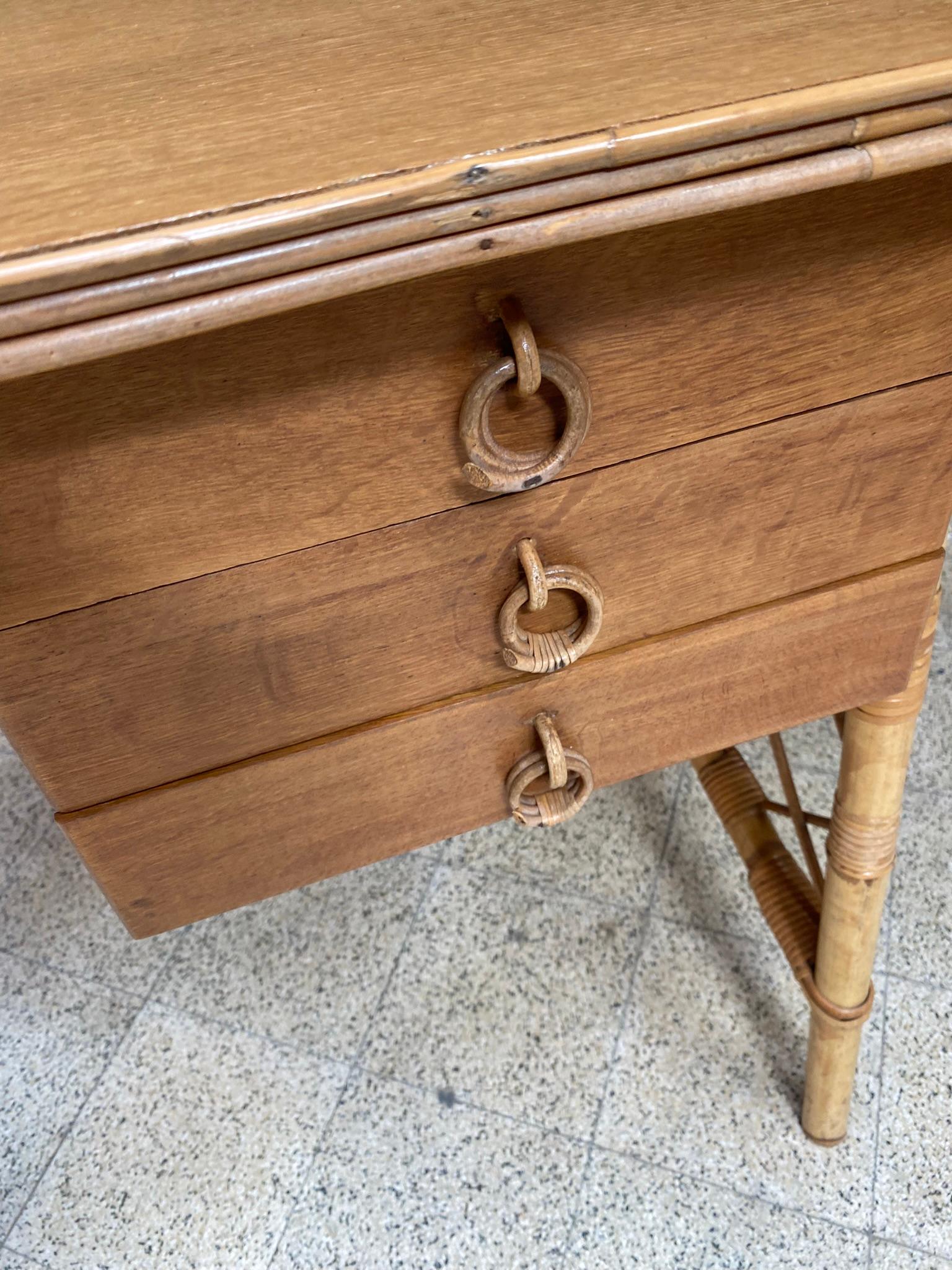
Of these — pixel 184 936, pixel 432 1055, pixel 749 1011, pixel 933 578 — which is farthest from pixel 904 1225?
pixel 184 936

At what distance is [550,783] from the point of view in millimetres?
638

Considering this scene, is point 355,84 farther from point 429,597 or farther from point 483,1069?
point 483,1069

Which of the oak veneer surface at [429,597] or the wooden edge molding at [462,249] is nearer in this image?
the wooden edge molding at [462,249]

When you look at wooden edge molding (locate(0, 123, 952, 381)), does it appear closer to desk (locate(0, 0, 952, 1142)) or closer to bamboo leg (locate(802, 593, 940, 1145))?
desk (locate(0, 0, 952, 1142))

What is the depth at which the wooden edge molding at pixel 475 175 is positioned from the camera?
342 mm

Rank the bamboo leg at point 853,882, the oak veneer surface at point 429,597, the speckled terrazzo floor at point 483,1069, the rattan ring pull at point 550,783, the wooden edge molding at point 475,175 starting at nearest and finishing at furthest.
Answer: the wooden edge molding at point 475,175 < the oak veneer surface at point 429,597 < the rattan ring pull at point 550,783 < the bamboo leg at point 853,882 < the speckled terrazzo floor at point 483,1069

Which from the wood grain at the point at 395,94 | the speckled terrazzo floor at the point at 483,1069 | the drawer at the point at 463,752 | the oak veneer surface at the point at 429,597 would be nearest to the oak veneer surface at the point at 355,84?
the wood grain at the point at 395,94

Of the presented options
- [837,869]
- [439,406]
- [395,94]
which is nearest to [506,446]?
[439,406]

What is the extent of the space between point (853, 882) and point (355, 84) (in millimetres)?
655

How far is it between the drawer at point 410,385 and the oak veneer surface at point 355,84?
5cm

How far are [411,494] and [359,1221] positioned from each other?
758 mm

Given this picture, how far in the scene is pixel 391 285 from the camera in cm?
40

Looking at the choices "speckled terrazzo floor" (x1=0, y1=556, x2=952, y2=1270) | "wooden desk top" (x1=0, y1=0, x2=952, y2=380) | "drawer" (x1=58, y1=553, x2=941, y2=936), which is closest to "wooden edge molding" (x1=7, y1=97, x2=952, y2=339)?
"wooden desk top" (x1=0, y1=0, x2=952, y2=380)

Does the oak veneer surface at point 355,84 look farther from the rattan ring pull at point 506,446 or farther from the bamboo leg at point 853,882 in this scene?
the bamboo leg at point 853,882
